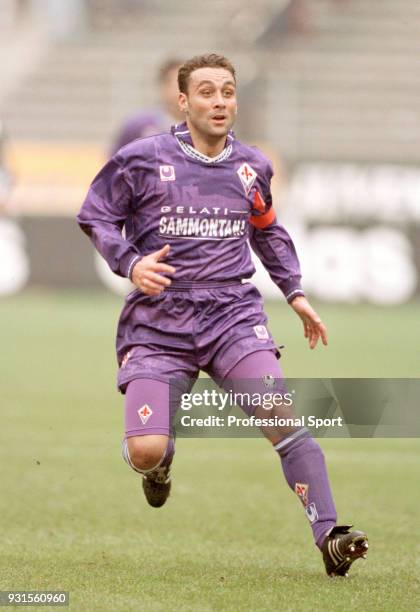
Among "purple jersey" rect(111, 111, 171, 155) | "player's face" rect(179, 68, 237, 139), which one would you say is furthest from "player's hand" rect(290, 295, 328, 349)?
"purple jersey" rect(111, 111, 171, 155)

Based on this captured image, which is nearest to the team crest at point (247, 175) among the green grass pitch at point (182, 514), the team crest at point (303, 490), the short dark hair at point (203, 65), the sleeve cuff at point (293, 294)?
the short dark hair at point (203, 65)

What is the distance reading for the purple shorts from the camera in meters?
5.27

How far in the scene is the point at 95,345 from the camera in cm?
1437

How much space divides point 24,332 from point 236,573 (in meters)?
10.4

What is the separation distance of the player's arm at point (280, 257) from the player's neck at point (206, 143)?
25cm

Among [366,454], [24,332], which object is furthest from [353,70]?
[366,454]

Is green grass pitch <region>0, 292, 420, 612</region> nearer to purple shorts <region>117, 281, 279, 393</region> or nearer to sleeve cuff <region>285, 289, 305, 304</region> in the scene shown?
purple shorts <region>117, 281, 279, 393</region>

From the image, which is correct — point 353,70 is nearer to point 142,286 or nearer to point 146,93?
point 146,93

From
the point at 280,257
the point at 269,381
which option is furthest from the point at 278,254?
the point at 269,381

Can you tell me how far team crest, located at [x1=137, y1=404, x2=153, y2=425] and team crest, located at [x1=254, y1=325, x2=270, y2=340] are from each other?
51 cm

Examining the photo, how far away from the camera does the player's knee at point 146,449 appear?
521 centimetres

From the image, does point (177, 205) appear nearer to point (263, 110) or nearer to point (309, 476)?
point (309, 476)

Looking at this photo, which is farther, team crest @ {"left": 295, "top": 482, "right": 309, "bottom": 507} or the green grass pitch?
team crest @ {"left": 295, "top": 482, "right": 309, "bottom": 507}

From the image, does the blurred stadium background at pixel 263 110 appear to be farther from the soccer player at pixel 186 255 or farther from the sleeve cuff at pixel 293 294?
the soccer player at pixel 186 255
